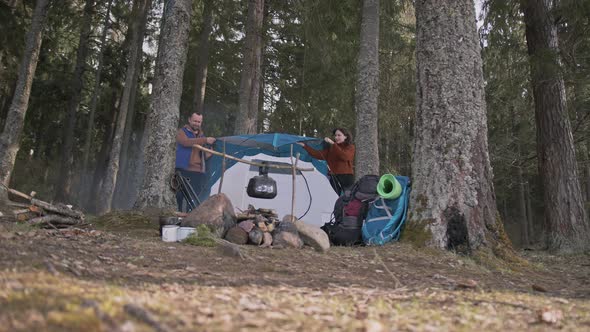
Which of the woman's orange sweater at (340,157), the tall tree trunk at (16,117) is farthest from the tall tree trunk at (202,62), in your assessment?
the woman's orange sweater at (340,157)

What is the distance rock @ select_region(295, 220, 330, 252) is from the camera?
5160mm

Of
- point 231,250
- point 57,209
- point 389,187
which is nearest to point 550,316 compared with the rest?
point 231,250

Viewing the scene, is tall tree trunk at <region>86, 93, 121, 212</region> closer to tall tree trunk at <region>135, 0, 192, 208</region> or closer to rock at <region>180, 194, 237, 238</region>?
tall tree trunk at <region>135, 0, 192, 208</region>

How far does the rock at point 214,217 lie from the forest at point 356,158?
713 millimetres

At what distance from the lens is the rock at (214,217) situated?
5336mm

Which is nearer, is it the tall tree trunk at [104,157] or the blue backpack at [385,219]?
the blue backpack at [385,219]

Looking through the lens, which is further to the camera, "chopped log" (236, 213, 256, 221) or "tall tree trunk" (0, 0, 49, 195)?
"tall tree trunk" (0, 0, 49, 195)

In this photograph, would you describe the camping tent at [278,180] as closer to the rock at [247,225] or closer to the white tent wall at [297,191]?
the white tent wall at [297,191]

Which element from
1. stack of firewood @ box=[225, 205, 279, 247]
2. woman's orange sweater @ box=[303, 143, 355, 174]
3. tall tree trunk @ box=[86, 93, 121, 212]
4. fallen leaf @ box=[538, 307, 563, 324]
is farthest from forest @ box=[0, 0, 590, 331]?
tall tree trunk @ box=[86, 93, 121, 212]

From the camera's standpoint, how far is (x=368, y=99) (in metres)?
8.21

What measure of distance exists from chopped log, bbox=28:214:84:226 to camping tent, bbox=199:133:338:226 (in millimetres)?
2490

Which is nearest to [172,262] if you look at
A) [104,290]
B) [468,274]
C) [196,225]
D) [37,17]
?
[104,290]

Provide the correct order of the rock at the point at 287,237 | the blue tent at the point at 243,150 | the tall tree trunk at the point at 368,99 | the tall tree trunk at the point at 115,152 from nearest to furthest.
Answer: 1. the rock at the point at 287,237
2. the tall tree trunk at the point at 368,99
3. the blue tent at the point at 243,150
4. the tall tree trunk at the point at 115,152

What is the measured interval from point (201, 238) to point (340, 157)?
319cm
